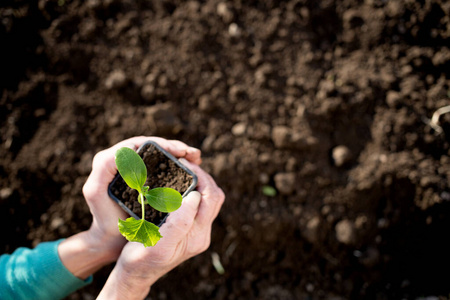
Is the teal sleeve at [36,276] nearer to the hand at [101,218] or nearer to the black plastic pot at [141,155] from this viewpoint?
the hand at [101,218]

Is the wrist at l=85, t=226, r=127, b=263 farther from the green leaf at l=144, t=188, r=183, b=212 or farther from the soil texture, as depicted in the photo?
the green leaf at l=144, t=188, r=183, b=212

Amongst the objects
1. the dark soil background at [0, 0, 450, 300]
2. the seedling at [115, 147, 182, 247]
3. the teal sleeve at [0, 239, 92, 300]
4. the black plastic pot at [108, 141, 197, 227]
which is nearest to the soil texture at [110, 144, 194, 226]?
the black plastic pot at [108, 141, 197, 227]

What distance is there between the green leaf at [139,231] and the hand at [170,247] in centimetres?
16

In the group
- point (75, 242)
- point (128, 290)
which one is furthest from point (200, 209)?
point (75, 242)

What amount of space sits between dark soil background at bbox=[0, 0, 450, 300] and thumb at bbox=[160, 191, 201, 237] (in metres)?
0.63

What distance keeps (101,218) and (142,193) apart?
38 cm

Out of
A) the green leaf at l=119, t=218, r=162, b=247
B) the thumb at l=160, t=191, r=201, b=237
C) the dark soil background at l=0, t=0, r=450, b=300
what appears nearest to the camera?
the green leaf at l=119, t=218, r=162, b=247

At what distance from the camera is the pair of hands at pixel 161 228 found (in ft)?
3.48

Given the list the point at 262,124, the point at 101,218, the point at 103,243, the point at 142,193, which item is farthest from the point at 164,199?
the point at 262,124

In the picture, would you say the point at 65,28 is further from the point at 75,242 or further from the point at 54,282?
the point at 54,282

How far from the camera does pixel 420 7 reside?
1880 mm

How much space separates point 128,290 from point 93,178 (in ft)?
1.24

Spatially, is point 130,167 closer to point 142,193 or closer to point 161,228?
point 142,193

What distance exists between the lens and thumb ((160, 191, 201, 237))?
1.05 metres
